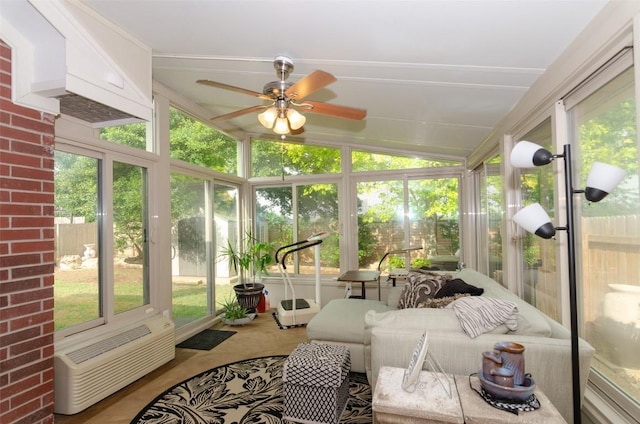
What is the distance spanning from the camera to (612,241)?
169 cm

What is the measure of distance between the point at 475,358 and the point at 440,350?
175mm

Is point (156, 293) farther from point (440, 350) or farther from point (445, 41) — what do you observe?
point (445, 41)

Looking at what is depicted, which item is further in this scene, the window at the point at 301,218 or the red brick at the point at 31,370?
the window at the point at 301,218

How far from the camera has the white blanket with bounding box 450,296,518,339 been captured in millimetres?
1844

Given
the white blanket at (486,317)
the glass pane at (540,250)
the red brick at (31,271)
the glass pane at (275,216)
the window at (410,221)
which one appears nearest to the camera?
the white blanket at (486,317)

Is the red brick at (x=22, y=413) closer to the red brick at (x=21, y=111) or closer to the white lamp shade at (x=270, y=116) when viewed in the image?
the red brick at (x=21, y=111)

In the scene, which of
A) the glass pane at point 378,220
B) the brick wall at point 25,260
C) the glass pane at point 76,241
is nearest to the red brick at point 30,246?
the brick wall at point 25,260

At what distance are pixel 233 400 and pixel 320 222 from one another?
3.28m

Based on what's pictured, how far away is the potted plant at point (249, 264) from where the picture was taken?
4875mm

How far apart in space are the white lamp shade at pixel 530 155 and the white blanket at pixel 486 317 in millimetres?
785

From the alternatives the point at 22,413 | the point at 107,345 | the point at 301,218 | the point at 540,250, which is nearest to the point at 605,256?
the point at 540,250

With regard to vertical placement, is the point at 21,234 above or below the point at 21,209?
below

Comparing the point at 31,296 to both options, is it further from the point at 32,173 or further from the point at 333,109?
the point at 333,109

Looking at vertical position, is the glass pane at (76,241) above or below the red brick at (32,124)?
below
